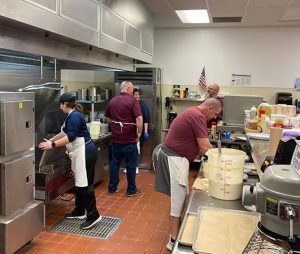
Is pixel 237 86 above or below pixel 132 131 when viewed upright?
above

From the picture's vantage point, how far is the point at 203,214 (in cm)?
175

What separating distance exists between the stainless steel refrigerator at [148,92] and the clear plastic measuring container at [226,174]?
3.94 metres

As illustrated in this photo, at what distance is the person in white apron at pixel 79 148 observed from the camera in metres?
3.33

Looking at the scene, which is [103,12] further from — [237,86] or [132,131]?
[237,86]

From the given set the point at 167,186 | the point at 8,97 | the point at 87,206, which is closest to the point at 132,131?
the point at 87,206

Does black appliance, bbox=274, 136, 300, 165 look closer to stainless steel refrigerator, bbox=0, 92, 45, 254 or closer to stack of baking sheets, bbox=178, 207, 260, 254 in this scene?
stack of baking sheets, bbox=178, 207, 260, 254

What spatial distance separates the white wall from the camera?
6.04 meters

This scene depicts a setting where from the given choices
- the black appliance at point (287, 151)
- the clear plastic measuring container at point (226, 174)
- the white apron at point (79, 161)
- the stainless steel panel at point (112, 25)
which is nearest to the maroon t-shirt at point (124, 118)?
the stainless steel panel at point (112, 25)

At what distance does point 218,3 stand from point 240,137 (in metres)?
1.98

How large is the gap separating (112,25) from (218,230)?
9.12 ft

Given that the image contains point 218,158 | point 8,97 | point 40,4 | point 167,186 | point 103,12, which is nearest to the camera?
point 218,158

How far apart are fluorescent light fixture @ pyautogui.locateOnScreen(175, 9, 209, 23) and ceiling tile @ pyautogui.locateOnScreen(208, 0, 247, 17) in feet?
0.54

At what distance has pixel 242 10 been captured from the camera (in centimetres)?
487

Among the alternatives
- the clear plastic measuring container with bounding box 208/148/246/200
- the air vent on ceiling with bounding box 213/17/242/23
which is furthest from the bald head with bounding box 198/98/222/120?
the air vent on ceiling with bounding box 213/17/242/23
